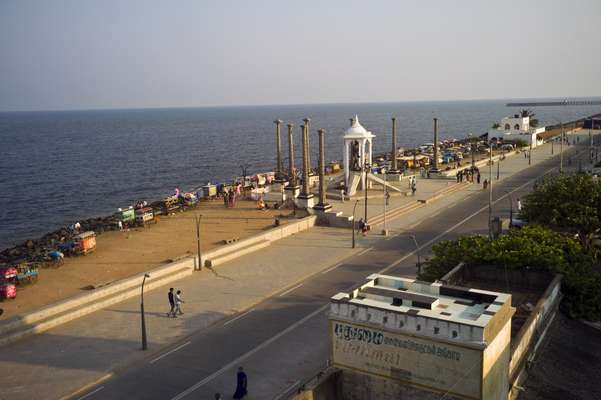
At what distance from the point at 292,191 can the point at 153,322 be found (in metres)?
23.9

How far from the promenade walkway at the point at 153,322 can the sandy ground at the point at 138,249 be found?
11.1ft

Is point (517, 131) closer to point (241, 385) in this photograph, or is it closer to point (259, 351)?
point (259, 351)

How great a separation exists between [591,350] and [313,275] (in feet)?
44.8

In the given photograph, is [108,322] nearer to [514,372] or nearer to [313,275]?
[313,275]

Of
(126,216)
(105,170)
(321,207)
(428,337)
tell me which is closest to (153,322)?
(428,337)

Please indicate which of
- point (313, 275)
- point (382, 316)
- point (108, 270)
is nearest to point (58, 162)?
point (108, 270)

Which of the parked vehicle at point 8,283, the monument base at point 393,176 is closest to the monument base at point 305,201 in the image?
the monument base at point 393,176

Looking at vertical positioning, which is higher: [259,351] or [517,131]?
[517,131]

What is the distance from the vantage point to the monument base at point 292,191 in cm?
4519

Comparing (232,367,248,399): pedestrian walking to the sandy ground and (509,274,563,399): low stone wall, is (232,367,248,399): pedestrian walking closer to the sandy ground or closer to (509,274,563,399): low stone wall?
(509,274,563,399): low stone wall

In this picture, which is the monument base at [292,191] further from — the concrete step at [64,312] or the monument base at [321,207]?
the concrete step at [64,312]

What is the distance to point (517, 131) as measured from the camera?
3755 inches

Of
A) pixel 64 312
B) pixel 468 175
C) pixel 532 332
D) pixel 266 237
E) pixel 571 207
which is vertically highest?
pixel 571 207

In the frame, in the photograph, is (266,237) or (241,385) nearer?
(241,385)
